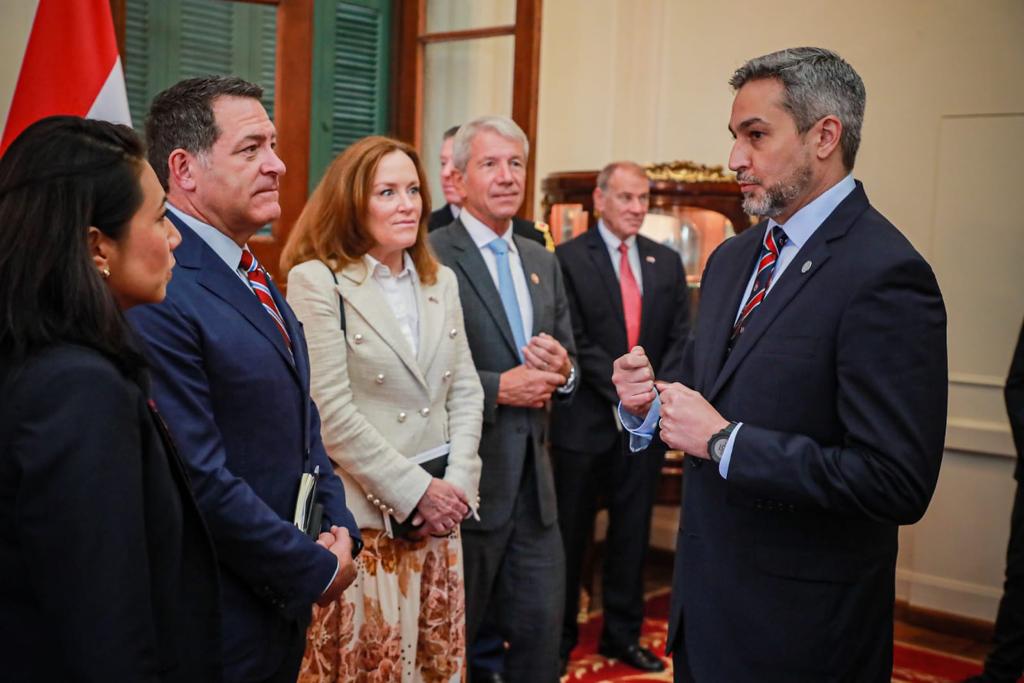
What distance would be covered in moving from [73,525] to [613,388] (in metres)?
2.88

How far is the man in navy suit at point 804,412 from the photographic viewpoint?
1.81 meters

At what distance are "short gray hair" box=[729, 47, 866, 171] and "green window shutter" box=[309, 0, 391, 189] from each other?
124 inches

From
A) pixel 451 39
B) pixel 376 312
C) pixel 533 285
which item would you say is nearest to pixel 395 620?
pixel 376 312

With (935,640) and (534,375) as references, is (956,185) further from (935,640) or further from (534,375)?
(534,375)

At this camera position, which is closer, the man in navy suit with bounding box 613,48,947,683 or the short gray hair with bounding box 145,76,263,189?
the man in navy suit with bounding box 613,48,947,683

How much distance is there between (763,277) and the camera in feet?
6.84

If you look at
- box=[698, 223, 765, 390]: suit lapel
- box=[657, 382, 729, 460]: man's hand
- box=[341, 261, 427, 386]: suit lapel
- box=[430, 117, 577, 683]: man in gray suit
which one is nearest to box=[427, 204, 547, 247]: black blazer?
box=[430, 117, 577, 683]: man in gray suit

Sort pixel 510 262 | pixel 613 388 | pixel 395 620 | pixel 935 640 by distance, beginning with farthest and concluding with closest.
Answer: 1. pixel 935 640
2. pixel 613 388
3. pixel 510 262
4. pixel 395 620

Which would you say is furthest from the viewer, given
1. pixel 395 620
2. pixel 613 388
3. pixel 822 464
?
pixel 613 388

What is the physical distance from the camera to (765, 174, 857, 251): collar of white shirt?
1996mm

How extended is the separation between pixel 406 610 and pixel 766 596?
3.32ft

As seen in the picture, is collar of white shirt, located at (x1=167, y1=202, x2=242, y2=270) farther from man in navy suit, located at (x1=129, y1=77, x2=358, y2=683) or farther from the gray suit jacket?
the gray suit jacket

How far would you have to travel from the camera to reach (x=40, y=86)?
3.17m

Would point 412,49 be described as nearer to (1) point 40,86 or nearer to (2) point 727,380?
(1) point 40,86
